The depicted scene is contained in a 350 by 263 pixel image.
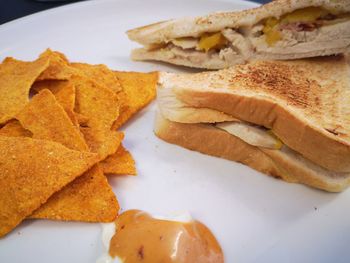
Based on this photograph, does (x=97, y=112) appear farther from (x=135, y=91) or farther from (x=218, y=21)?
(x=218, y=21)

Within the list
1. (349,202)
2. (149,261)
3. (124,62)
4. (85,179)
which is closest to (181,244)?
(149,261)

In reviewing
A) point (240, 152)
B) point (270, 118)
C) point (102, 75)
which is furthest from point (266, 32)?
point (102, 75)

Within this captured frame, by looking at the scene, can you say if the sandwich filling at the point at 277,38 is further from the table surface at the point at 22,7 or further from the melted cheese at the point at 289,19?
the table surface at the point at 22,7

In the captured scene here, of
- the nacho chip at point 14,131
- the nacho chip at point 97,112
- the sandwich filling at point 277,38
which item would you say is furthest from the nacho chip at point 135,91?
the nacho chip at point 14,131

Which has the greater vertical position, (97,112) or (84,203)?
(97,112)

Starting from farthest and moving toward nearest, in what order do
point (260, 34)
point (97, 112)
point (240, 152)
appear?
1. point (260, 34)
2. point (97, 112)
3. point (240, 152)

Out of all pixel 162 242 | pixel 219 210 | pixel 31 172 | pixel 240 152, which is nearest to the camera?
pixel 162 242

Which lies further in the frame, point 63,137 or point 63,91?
point 63,91

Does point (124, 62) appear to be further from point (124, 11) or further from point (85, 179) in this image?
point (85, 179)
